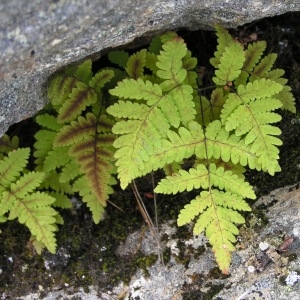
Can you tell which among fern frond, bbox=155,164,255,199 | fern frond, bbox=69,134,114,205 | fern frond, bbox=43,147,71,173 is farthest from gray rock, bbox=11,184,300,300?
fern frond, bbox=43,147,71,173

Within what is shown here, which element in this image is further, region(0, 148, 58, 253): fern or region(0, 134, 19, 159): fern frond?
region(0, 134, 19, 159): fern frond

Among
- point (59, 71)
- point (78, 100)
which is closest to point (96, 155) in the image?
point (78, 100)

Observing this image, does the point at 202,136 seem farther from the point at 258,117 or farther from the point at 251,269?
the point at 251,269

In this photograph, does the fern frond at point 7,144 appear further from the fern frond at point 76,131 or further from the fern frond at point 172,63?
the fern frond at point 172,63

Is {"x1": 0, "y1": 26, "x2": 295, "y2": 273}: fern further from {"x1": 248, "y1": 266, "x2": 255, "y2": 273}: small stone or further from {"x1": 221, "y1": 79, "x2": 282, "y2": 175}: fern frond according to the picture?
{"x1": 248, "y1": 266, "x2": 255, "y2": 273}: small stone

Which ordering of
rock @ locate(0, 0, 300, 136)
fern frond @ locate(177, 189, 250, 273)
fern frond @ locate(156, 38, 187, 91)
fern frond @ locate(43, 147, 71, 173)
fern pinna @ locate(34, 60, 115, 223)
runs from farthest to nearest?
fern frond @ locate(43, 147, 71, 173)
fern pinna @ locate(34, 60, 115, 223)
fern frond @ locate(156, 38, 187, 91)
fern frond @ locate(177, 189, 250, 273)
rock @ locate(0, 0, 300, 136)

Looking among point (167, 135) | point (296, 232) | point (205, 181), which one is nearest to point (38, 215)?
point (167, 135)

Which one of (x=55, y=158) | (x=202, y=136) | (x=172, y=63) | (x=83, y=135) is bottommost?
(x=202, y=136)
